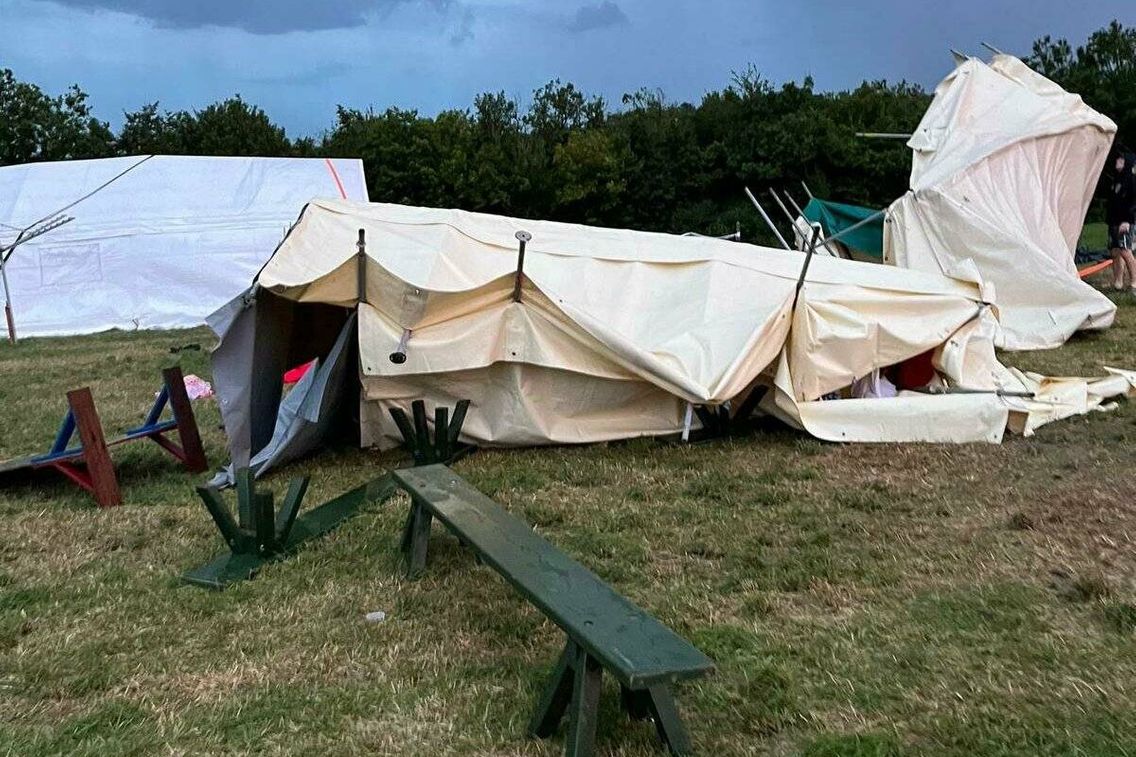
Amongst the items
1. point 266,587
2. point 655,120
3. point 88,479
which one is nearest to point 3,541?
point 88,479

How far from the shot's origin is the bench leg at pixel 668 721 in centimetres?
299

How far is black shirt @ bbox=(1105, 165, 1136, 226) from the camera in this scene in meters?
14.1

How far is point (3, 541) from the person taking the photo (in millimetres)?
5559

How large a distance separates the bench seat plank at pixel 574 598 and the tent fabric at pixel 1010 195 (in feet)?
25.8

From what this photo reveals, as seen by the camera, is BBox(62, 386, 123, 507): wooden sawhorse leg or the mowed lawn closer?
the mowed lawn

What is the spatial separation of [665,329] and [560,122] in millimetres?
32215

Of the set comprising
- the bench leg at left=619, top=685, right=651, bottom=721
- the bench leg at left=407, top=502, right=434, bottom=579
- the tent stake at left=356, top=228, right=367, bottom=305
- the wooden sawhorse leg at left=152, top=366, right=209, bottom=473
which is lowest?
the wooden sawhorse leg at left=152, top=366, right=209, bottom=473

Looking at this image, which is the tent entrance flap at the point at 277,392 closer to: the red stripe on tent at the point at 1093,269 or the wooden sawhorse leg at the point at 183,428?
the wooden sawhorse leg at the point at 183,428

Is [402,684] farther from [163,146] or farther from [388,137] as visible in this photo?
[163,146]

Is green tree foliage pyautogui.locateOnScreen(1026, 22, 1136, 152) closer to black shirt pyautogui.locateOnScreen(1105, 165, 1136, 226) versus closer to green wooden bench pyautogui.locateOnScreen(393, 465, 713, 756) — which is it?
black shirt pyautogui.locateOnScreen(1105, 165, 1136, 226)

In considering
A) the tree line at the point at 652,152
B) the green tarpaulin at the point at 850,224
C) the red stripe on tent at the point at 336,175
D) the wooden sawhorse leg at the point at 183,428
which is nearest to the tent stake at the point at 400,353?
the wooden sawhorse leg at the point at 183,428

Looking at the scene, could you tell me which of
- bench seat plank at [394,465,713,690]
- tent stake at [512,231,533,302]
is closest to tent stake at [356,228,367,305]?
tent stake at [512,231,533,302]

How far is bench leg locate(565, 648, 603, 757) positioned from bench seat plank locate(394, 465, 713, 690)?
0.08 metres

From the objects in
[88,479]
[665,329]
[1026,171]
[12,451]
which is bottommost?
[12,451]
